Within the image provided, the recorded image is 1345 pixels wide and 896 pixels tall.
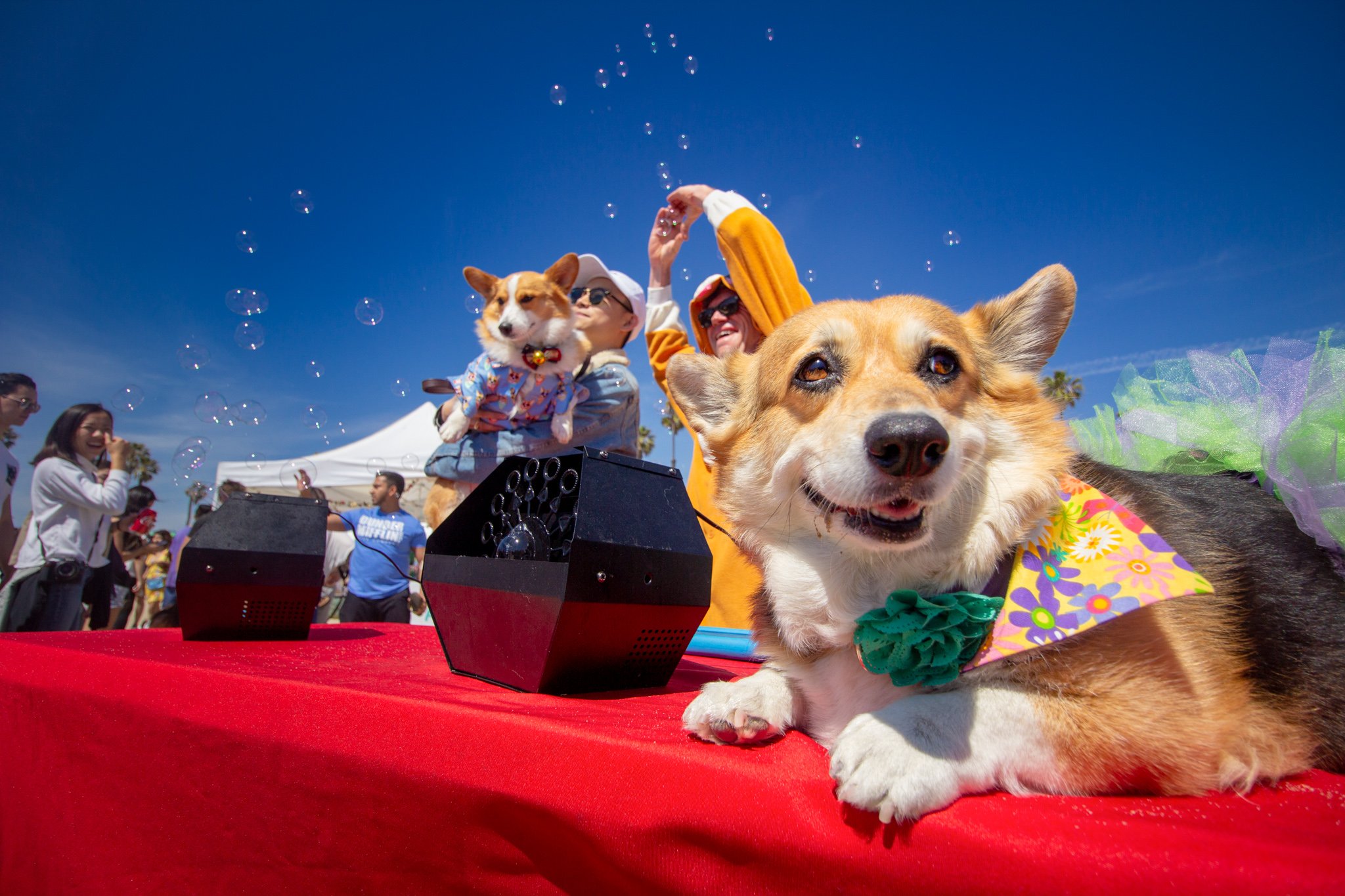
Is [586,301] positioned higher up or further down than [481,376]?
higher up

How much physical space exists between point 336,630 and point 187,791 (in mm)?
1726

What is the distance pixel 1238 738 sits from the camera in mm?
1193

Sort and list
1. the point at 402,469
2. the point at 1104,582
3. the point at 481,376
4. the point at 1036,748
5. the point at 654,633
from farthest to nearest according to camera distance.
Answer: the point at 402,469, the point at 481,376, the point at 654,633, the point at 1104,582, the point at 1036,748

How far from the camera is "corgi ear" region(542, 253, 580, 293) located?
5539mm

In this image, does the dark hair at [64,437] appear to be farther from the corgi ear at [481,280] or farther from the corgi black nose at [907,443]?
the corgi black nose at [907,443]

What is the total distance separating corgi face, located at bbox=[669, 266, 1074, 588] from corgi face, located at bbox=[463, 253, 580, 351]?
11.0ft

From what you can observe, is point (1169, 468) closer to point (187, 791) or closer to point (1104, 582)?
point (1104, 582)

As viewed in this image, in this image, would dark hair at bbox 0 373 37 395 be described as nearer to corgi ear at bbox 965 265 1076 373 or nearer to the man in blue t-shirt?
the man in blue t-shirt

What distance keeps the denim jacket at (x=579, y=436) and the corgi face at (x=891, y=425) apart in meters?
2.36

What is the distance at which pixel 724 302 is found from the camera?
3.92 m

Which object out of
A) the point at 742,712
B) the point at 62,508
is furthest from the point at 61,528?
the point at 742,712

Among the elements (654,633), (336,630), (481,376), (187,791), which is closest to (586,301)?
(481,376)

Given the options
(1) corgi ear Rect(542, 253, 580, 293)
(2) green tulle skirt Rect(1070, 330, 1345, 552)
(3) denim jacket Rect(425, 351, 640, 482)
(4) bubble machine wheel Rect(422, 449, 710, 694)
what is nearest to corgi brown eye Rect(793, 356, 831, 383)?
(4) bubble machine wheel Rect(422, 449, 710, 694)

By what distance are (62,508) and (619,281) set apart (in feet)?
15.3
